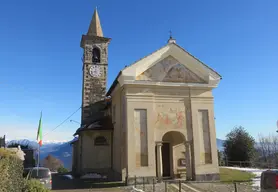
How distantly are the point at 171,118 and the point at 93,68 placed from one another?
46.0ft

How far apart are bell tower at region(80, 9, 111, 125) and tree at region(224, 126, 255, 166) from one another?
755 inches

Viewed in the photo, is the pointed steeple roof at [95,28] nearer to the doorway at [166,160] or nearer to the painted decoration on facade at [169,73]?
the painted decoration on facade at [169,73]

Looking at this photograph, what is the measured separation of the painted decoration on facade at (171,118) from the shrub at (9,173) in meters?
10.2

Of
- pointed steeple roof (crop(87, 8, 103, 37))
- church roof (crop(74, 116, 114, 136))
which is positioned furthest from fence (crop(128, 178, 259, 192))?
pointed steeple roof (crop(87, 8, 103, 37))

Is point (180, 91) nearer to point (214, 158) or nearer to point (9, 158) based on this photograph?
point (214, 158)

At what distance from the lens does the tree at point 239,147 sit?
104ft

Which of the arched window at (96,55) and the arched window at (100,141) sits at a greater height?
the arched window at (96,55)

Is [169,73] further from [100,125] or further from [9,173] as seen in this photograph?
[9,173]

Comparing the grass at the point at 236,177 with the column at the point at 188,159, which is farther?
the grass at the point at 236,177

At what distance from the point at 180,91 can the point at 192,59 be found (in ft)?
9.32

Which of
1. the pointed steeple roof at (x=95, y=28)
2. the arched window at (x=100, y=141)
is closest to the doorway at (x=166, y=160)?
the arched window at (x=100, y=141)

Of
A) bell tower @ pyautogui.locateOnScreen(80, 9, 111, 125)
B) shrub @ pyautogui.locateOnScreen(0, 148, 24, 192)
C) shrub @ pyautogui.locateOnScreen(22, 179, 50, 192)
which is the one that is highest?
bell tower @ pyautogui.locateOnScreen(80, 9, 111, 125)

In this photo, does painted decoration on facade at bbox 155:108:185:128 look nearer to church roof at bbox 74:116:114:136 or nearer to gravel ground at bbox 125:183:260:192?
gravel ground at bbox 125:183:260:192

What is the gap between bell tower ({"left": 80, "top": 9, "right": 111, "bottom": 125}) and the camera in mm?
27317
